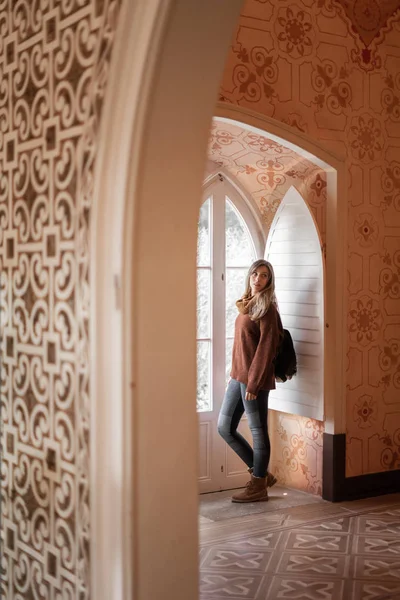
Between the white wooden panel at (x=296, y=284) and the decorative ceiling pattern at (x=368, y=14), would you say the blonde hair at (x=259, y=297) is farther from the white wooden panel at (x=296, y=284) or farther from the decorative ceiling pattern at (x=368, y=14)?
the decorative ceiling pattern at (x=368, y=14)

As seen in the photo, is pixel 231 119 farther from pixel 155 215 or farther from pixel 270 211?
pixel 155 215

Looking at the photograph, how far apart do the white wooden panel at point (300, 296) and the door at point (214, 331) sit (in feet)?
1.26

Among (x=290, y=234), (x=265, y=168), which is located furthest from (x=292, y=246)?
(x=265, y=168)

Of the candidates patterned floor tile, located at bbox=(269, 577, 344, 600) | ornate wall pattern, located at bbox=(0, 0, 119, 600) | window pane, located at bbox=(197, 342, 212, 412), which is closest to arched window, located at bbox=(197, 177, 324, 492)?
window pane, located at bbox=(197, 342, 212, 412)

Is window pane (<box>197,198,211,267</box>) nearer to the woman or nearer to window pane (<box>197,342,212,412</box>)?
the woman

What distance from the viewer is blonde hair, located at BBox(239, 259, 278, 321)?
536 centimetres

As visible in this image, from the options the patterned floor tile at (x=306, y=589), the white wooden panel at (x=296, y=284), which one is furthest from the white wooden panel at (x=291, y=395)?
the patterned floor tile at (x=306, y=589)

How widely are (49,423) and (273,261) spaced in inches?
144

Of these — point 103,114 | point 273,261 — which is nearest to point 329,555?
point 273,261

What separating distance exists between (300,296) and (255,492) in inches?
54.8

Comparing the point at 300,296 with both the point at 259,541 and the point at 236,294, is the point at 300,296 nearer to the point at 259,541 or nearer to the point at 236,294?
the point at 236,294

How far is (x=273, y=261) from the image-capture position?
584 cm

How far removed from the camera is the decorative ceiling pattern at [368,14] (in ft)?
17.6

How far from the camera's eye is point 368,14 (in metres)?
5.43
